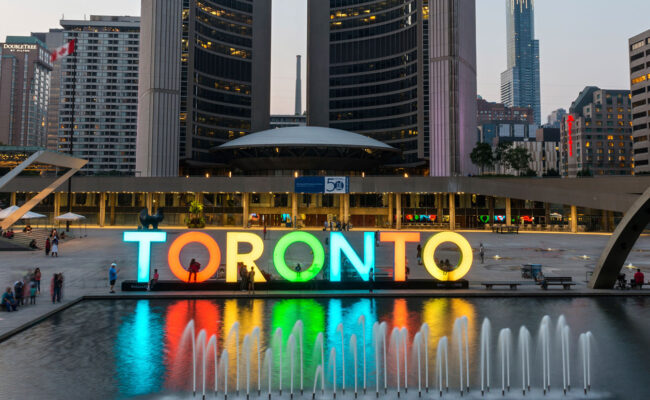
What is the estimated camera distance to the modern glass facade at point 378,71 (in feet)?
406

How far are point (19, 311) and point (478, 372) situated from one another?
18912mm

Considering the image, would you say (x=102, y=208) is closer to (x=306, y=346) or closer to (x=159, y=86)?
(x=159, y=86)

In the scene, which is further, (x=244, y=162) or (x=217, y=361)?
(x=244, y=162)

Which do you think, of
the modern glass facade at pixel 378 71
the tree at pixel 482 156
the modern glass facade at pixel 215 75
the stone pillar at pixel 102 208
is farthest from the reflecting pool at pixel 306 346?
the modern glass facade at pixel 215 75

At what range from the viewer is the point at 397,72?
127562 millimetres

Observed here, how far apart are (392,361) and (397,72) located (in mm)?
122635

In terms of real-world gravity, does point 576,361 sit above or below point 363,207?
below

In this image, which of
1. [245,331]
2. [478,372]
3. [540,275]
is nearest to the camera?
[478,372]

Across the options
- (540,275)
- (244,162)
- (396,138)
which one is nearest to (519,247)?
(540,275)

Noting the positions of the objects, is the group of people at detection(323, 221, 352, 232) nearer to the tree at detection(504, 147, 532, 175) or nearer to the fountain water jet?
the fountain water jet

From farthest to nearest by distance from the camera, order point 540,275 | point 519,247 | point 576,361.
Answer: point 519,247 → point 540,275 → point 576,361

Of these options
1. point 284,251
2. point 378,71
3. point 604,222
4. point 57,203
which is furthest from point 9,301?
point 378,71

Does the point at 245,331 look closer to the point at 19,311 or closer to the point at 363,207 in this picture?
the point at 19,311

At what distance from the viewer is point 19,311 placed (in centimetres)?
1939
